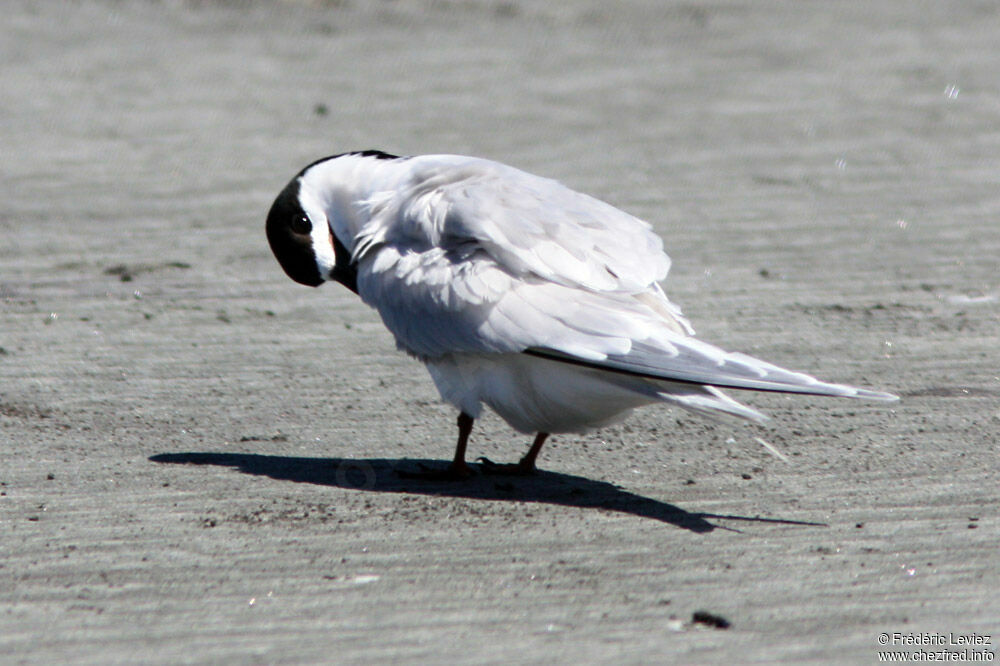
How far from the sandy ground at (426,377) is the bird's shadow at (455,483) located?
2 centimetres

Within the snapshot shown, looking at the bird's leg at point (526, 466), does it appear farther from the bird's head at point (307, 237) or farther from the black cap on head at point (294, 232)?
the black cap on head at point (294, 232)

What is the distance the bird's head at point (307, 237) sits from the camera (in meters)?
4.81

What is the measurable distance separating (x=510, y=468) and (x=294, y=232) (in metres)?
1.08

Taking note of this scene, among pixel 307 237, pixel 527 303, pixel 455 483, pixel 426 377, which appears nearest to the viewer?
pixel 527 303

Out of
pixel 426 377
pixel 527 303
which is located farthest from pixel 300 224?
pixel 527 303

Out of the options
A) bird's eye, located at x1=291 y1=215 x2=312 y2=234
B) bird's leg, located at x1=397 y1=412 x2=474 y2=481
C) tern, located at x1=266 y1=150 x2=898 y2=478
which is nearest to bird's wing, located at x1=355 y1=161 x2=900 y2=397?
tern, located at x1=266 y1=150 x2=898 y2=478

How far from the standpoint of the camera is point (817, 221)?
7.63 m

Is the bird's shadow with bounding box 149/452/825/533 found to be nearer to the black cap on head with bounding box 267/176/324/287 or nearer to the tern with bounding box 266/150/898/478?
the tern with bounding box 266/150/898/478

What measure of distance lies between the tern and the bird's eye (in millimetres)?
228

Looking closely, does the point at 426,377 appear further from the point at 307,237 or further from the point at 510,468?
the point at 510,468

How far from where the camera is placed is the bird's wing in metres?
3.96

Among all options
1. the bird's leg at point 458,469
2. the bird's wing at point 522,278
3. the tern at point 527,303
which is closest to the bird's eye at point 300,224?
the tern at point 527,303

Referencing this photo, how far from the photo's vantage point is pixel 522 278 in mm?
4188

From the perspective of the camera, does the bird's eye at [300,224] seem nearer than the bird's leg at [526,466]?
No
